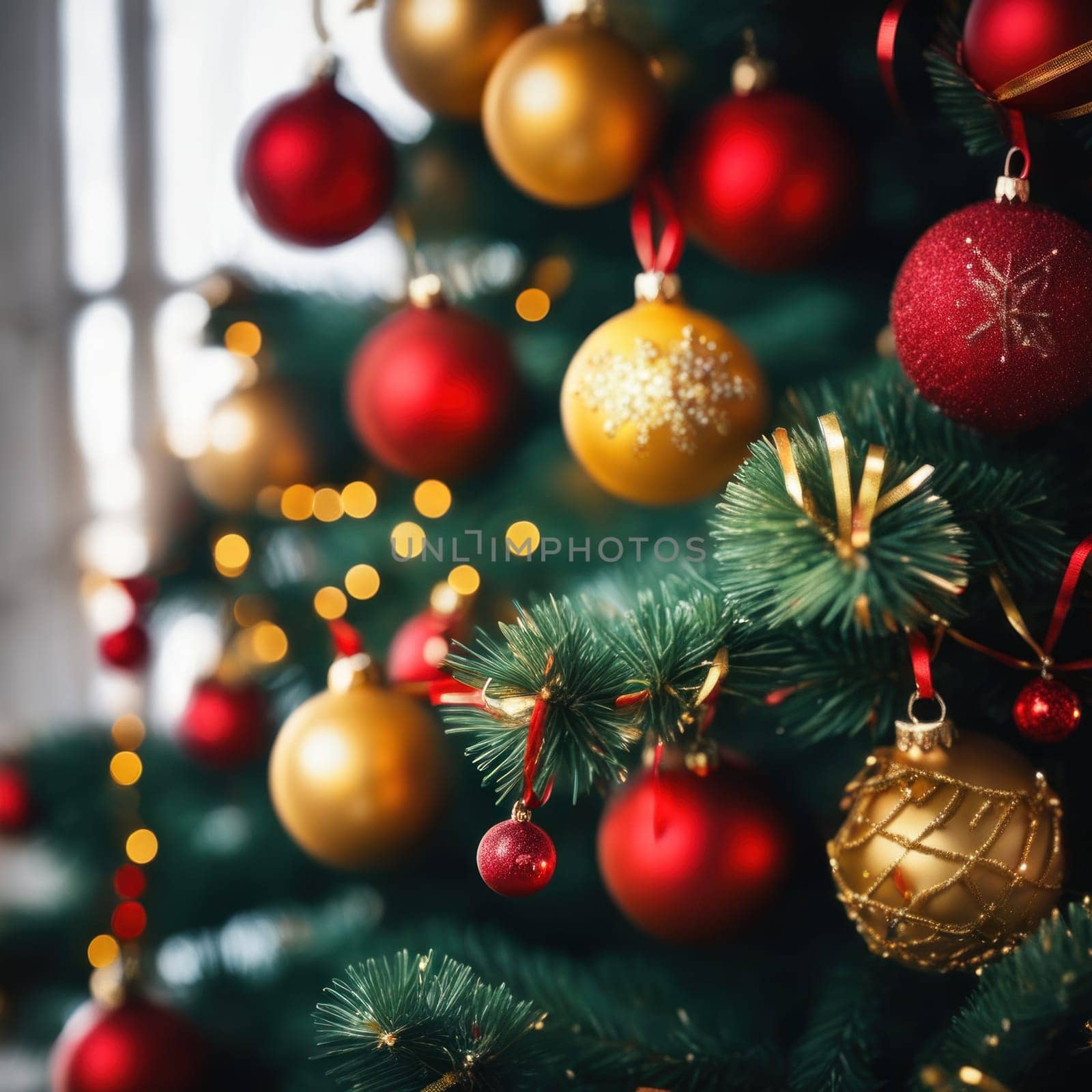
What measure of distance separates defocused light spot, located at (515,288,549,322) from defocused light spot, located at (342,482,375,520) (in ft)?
0.72

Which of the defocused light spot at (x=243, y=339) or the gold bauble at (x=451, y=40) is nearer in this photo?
the gold bauble at (x=451, y=40)

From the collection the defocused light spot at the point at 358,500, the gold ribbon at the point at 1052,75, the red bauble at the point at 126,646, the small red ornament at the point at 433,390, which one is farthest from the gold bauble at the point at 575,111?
the red bauble at the point at 126,646

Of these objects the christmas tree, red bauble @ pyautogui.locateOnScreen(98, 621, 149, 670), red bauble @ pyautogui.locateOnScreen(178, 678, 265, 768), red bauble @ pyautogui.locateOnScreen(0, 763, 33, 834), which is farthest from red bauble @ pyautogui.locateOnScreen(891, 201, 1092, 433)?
red bauble @ pyautogui.locateOnScreen(0, 763, 33, 834)

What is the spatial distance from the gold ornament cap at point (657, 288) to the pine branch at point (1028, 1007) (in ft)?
1.37

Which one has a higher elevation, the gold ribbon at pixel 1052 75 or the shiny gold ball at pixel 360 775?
the gold ribbon at pixel 1052 75

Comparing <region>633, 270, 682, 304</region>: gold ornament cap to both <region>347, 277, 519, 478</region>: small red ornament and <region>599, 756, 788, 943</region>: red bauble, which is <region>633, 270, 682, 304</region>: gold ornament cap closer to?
<region>347, 277, 519, 478</region>: small red ornament

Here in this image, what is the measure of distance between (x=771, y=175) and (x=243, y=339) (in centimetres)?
54

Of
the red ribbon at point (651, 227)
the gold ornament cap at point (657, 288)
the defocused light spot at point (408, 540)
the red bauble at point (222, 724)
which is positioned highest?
the red ribbon at point (651, 227)

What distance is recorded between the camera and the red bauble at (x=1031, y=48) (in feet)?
1.63

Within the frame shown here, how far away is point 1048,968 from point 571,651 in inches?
9.3

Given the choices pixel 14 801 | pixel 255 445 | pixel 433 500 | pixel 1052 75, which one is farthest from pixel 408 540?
pixel 1052 75

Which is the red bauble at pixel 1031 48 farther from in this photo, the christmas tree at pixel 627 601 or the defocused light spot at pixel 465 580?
the defocused light spot at pixel 465 580

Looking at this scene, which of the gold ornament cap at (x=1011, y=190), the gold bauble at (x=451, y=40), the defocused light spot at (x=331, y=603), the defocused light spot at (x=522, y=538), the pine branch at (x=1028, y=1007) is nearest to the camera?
the pine branch at (x=1028, y=1007)

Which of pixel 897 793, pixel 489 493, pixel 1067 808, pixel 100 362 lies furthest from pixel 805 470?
pixel 100 362
